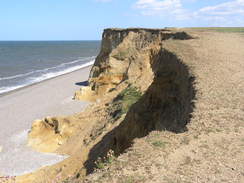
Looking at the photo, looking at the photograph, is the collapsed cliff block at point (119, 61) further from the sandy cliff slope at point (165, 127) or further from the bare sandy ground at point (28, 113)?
the bare sandy ground at point (28, 113)

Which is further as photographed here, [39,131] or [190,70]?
[39,131]

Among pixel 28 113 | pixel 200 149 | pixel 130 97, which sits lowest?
pixel 28 113

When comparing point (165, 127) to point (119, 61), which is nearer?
point (165, 127)

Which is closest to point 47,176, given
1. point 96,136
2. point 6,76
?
point 96,136

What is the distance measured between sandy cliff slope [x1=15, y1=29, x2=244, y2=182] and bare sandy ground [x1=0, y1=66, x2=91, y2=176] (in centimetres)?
113

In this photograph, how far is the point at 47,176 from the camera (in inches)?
533

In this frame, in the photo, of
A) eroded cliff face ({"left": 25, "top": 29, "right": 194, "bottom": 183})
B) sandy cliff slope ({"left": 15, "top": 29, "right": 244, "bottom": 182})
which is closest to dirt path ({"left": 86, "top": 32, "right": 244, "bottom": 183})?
sandy cliff slope ({"left": 15, "top": 29, "right": 244, "bottom": 182})

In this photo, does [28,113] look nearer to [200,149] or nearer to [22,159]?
[22,159]

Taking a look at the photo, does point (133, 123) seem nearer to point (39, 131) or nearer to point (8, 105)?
point (39, 131)

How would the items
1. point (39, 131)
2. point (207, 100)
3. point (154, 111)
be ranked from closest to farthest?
point (207, 100), point (154, 111), point (39, 131)

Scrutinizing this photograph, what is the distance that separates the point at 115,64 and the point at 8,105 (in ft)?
36.0

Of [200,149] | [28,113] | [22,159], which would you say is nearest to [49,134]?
[22,159]

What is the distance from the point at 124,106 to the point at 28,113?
1202cm

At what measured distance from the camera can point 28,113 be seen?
26.4m
